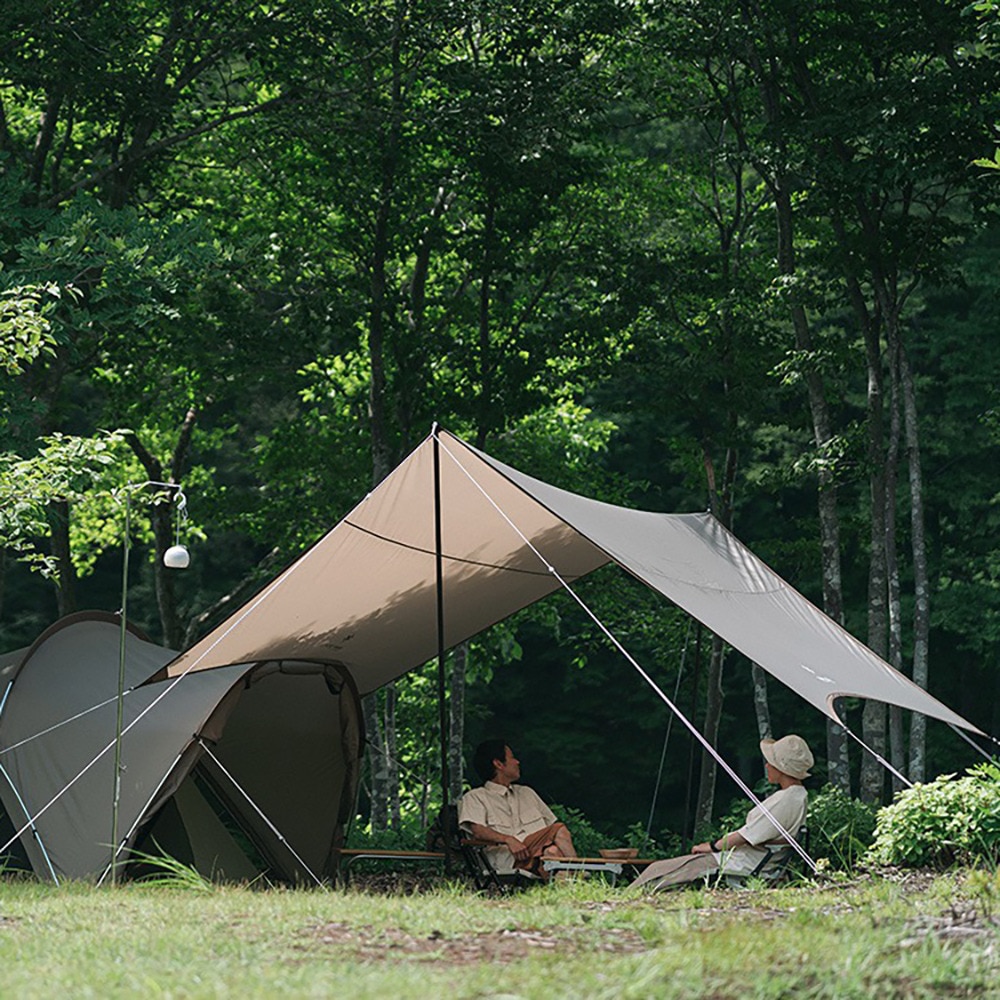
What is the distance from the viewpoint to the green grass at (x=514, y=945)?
A: 3.92m

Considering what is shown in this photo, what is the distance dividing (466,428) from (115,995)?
12797 millimetres

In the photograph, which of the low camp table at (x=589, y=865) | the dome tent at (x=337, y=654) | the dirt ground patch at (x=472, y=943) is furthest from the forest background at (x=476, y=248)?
the dirt ground patch at (x=472, y=943)

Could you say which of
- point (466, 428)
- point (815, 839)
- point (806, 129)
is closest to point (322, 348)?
point (466, 428)

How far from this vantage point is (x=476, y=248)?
13961mm

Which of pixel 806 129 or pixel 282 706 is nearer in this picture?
pixel 282 706

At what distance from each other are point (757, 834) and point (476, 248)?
8.07 metres

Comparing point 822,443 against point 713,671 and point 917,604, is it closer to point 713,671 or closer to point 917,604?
point 917,604

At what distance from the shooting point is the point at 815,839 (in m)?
9.06

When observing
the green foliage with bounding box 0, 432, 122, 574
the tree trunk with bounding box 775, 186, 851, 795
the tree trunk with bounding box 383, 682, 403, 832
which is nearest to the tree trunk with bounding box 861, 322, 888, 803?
the tree trunk with bounding box 775, 186, 851, 795

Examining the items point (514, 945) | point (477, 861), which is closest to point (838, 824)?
point (477, 861)

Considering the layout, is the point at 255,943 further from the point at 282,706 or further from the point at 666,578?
the point at 282,706

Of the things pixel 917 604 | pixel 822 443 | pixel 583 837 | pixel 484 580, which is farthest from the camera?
pixel 917 604

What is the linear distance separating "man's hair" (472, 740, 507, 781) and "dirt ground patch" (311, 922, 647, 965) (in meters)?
2.93

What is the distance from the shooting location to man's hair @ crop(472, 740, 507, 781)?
7.91 metres
